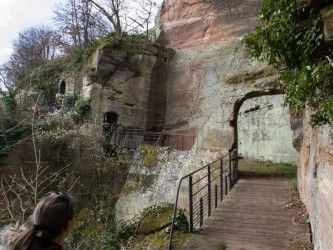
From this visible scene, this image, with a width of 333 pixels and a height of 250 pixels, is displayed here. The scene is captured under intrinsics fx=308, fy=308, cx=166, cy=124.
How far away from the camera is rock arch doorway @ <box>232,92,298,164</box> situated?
13578 mm

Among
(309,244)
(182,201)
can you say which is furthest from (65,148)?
(309,244)

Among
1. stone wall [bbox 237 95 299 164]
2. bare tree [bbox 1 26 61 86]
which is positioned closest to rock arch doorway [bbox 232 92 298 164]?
stone wall [bbox 237 95 299 164]

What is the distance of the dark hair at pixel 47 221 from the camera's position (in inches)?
62.5

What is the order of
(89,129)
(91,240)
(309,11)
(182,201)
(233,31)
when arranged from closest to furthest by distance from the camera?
(309,11), (91,240), (182,201), (89,129), (233,31)

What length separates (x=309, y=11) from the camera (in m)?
3.60

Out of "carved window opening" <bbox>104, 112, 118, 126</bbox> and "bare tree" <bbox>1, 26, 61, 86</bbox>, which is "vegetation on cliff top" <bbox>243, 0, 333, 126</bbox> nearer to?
"carved window opening" <bbox>104, 112, 118, 126</bbox>

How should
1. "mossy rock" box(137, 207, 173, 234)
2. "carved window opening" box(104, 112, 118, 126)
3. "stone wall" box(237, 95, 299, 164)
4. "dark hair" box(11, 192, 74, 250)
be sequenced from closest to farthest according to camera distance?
1. "dark hair" box(11, 192, 74, 250)
2. "mossy rock" box(137, 207, 173, 234)
3. "stone wall" box(237, 95, 299, 164)
4. "carved window opening" box(104, 112, 118, 126)

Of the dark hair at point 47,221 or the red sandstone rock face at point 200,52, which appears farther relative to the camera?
the red sandstone rock face at point 200,52

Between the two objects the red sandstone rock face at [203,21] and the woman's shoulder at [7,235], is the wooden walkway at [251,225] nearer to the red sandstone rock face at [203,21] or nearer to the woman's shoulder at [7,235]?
the woman's shoulder at [7,235]

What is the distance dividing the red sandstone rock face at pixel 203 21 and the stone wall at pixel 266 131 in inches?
230

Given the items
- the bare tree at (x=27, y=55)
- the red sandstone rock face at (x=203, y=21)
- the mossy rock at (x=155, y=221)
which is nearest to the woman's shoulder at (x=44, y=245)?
the mossy rock at (x=155, y=221)

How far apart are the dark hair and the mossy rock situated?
5.26 metres

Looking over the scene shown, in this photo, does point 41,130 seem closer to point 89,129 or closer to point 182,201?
point 89,129

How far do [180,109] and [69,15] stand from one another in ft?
30.7
